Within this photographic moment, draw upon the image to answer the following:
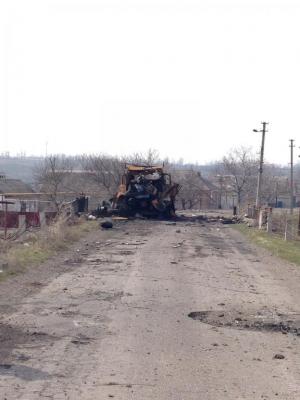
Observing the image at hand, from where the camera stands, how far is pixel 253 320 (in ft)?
39.5

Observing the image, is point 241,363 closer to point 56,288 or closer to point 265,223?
point 56,288

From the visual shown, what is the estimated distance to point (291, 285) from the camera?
16.8 metres

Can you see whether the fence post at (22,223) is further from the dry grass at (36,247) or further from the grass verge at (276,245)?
the grass verge at (276,245)

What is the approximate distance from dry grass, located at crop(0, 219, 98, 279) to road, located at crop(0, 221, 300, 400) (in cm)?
50

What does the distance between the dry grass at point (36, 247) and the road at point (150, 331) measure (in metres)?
0.50

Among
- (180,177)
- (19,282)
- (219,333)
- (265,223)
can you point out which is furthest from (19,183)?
(219,333)

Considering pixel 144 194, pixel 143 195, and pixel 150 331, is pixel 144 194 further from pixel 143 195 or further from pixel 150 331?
pixel 150 331

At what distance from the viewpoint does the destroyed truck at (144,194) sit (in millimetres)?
44656

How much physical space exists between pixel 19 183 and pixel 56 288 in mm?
61517

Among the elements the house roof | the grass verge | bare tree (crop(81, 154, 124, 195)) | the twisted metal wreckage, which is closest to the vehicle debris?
the grass verge

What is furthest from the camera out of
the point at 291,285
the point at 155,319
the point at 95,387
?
the point at 291,285

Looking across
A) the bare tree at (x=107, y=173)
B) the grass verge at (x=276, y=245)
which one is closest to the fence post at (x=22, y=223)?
the grass verge at (x=276, y=245)

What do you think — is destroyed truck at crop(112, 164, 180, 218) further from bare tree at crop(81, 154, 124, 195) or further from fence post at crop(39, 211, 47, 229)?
bare tree at crop(81, 154, 124, 195)

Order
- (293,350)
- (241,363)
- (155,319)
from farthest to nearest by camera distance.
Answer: (155,319), (293,350), (241,363)
